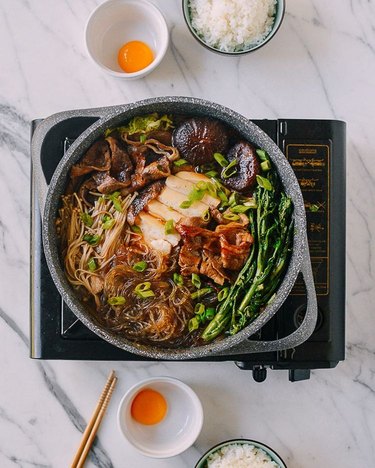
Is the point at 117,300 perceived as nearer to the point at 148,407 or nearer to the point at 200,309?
the point at 200,309

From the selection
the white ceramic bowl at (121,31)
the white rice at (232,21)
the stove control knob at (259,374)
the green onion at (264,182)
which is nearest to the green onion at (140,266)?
the green onion at (264,182)

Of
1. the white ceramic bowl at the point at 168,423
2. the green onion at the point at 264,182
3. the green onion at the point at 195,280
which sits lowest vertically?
the white ceramic bowl at the point at 168,423

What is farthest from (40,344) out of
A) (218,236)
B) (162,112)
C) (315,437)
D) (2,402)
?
(315,437)

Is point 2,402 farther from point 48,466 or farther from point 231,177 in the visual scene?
point 231,177

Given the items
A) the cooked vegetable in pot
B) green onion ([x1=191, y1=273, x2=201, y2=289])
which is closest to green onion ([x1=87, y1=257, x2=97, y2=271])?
the cooked vegetable in pot

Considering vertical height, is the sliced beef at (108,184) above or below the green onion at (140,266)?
above

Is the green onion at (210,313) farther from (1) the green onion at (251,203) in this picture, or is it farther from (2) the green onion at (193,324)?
(1) the green onion at (251,203)
